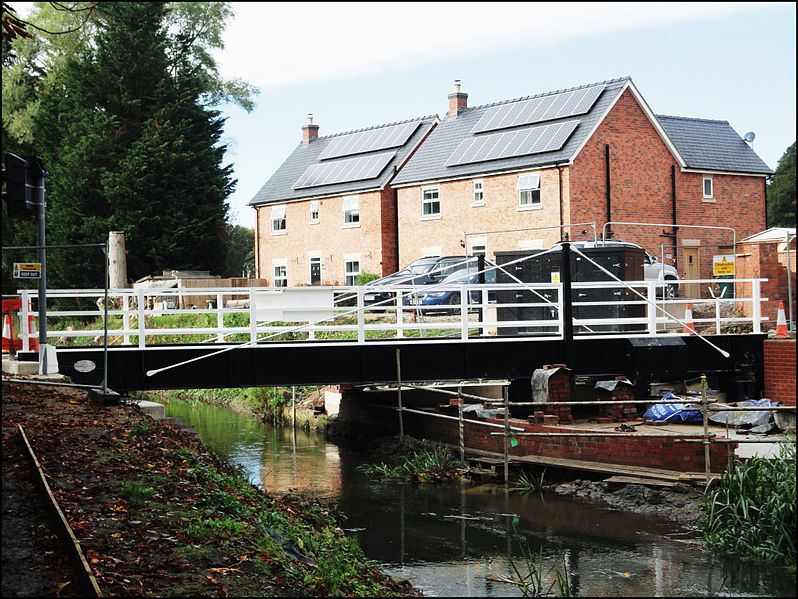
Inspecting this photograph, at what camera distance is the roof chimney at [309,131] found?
2053 inches

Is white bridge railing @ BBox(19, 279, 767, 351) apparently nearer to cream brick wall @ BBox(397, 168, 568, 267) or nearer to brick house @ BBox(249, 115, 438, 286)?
cream brick wall @ BBox(397, 168, 568, 267)

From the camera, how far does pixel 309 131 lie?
52.3 metres

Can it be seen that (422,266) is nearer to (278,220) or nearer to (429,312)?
(429,312)

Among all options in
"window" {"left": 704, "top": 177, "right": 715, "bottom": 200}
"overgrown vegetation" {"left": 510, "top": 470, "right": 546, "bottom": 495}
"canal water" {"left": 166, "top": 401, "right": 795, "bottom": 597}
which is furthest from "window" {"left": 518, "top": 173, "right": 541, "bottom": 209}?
"overgrown vegetation" {"left": 510, "top": 470, "right": 546, "bottom": 495}

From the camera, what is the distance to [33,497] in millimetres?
9188

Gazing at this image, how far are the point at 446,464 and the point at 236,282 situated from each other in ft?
59.4

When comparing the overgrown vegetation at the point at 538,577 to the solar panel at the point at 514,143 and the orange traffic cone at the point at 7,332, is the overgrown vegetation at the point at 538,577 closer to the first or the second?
the orange traffic cone at the point at 7,332

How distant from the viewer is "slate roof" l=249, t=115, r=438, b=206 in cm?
4306

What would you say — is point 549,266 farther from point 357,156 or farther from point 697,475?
point 357,156

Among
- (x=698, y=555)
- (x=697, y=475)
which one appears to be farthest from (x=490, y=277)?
(x=698, y=555)

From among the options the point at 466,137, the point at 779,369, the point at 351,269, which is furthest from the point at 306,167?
the point at 779,369

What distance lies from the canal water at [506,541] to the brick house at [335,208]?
2350cm

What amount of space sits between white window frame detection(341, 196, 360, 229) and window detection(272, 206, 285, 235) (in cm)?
495

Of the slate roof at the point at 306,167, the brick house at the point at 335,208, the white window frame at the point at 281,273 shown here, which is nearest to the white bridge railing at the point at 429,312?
the brick house at the point at 335,208
